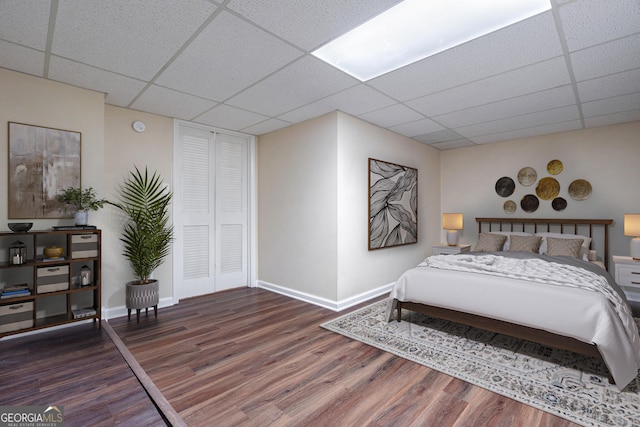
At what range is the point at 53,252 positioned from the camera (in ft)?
9.41

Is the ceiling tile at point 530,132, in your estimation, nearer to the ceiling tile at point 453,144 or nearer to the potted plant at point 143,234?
the ceiling tile at point 453,144

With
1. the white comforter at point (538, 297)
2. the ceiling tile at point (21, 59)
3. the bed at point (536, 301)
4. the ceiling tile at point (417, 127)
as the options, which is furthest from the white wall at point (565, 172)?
the ceiling tile at point (21, 59)

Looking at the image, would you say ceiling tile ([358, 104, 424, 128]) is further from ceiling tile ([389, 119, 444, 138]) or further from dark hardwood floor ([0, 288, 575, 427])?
dark hardwood floor ([0, 288, 575, 427])

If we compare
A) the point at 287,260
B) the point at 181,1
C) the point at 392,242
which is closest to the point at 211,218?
the point at 287,260

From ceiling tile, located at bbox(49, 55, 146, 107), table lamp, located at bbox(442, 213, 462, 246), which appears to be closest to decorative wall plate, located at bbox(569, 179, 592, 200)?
table lamp, located at bbox(442, 213, 462, 246)

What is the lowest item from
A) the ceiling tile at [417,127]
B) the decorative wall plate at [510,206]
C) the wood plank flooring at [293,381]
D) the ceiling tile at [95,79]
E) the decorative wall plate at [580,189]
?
the wood plank flooring at [293,381]

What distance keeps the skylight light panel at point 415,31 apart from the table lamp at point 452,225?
3417 mm

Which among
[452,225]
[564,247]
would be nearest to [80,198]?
[452,225]

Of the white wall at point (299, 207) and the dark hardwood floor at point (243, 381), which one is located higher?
the white wall at point (299, 207)

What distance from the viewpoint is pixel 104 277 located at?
349cm

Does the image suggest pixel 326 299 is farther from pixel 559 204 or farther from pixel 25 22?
pixel 559 204

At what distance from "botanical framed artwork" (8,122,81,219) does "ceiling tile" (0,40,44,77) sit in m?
0.49

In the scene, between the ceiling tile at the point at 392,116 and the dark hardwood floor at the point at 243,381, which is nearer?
the dark hardwood floor at the point at 243,381

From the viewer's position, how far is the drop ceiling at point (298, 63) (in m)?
1.97
